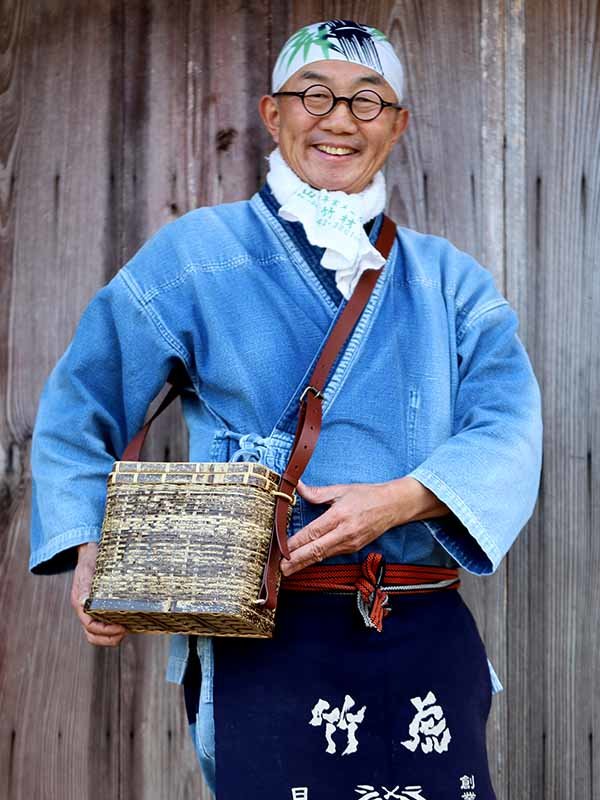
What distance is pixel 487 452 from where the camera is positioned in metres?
1.86

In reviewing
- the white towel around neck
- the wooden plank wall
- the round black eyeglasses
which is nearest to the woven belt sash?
the white towel around neck

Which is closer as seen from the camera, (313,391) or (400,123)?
(313,391)

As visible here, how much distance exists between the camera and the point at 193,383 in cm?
201

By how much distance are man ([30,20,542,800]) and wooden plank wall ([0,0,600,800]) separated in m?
0.38

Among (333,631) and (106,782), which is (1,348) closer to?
(106,782)

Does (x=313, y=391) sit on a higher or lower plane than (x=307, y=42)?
lower

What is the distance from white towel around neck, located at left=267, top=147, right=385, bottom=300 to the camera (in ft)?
6.44

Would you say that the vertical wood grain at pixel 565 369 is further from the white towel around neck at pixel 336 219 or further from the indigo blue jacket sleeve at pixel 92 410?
the indigo blue jacket sleeve at pixel 92 410

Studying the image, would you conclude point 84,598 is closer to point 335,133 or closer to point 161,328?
point 161,328

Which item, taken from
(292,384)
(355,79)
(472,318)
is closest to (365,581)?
(292,384)

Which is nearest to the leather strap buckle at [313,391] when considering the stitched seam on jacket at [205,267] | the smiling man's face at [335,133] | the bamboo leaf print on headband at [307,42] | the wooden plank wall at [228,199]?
the stitched seam on jacket at [205,267]

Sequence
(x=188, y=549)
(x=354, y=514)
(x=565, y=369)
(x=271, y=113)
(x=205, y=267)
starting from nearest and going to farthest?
(x=188, y=549) < (x=354, y=514) < (x=205, y=267) < (x=271, y=113) < (x=565, y=369)

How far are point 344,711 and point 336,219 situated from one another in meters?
0.79

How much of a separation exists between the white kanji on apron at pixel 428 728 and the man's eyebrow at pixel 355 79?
103cm
